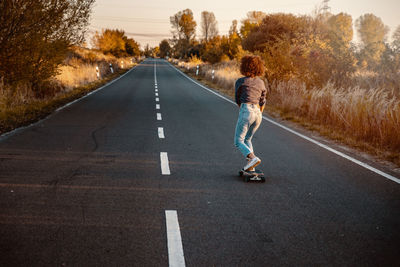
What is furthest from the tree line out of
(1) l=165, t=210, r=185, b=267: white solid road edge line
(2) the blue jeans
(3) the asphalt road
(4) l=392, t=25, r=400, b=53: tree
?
(1) l=165, t=210, r=185, b=267: white solid road edge line

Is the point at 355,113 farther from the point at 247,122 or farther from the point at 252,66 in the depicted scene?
the point at 252,66

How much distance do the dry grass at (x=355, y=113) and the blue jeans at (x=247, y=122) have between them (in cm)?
327

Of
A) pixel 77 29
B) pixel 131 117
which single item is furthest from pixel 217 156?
pixel 77 29

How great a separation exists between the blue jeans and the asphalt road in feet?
1.85

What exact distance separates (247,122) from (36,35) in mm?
9102

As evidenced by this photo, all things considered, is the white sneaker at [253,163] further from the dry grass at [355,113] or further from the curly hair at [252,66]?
the dry grass at [355,113]

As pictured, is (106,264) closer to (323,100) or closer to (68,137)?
(68,137)

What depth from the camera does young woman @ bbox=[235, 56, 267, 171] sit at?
481cm

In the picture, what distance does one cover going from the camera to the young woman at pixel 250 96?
4.81 m

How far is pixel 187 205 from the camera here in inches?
159

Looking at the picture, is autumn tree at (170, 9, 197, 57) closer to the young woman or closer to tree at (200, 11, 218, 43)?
tree at (200, 11, 218, 43)

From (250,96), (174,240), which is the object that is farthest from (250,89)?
(174,240)

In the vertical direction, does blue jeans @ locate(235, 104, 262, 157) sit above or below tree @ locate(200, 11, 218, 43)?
below

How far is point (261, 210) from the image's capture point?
3.98m
